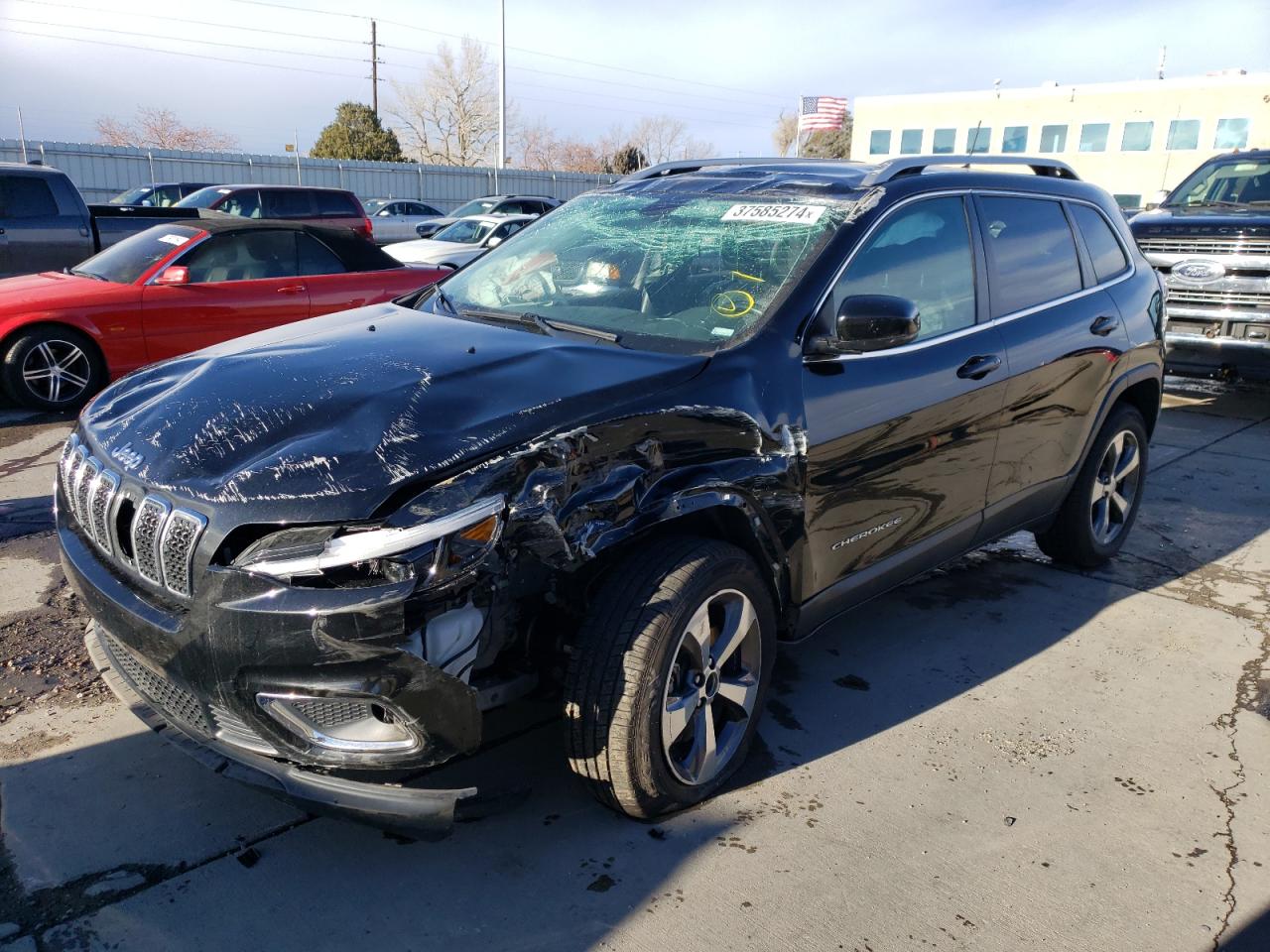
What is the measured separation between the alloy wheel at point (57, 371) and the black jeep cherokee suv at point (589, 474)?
493cm

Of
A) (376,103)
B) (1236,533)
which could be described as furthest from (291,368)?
(376,103)

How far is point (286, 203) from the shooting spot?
15.3 meters

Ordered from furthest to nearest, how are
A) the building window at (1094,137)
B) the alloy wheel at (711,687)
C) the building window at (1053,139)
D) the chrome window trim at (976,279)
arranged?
the building window at (1053,139) → the building window at (1094,137) → the chrome window trim at (976,279) → the alloy wheel at (711,687)

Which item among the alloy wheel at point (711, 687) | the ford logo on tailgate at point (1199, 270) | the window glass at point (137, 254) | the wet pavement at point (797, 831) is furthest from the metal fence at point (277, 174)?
the alloy wheel at point (711, 687)

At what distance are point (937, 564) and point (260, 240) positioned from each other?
6518 mm

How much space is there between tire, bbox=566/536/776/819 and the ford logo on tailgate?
760cm

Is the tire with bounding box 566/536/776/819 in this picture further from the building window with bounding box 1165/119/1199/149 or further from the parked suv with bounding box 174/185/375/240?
the building window with bounding box 1165/119/1199/149

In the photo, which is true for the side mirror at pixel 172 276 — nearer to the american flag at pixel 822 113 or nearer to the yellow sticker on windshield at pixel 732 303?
the yellow sticker on windshield at pixel 732 303

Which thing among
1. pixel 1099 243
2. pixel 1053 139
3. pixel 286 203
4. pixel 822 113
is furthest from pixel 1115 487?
pixel 1053 139

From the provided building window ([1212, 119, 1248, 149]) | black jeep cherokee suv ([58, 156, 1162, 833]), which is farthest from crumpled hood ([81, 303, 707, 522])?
building window ([1212, 119, 1248, 149])

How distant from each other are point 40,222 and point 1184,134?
4675 centimetres

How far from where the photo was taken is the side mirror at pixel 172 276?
772 cm

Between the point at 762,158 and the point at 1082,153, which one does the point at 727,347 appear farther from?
the point at 1082,153

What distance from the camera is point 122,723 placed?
130 inches
